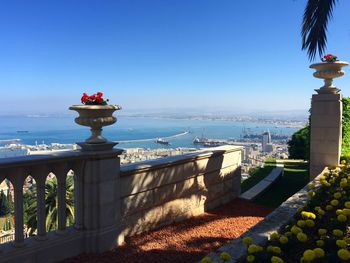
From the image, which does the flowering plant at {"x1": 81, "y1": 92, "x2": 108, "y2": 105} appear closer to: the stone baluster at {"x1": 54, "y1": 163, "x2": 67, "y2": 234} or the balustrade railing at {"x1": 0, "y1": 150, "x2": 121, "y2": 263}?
the balustrade railing at {"x1": 0, "y1": 150, "x2": 121, "y2": 263}

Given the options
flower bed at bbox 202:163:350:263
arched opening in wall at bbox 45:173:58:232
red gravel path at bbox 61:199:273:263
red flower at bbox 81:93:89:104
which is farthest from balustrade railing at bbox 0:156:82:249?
arched opening in wall at bbox 45:173:58:232

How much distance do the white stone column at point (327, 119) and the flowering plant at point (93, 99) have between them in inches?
232

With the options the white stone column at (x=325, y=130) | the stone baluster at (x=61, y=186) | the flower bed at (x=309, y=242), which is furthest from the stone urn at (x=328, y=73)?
the stone baluster at (x=61, y=186)

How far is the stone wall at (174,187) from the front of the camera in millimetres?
4750

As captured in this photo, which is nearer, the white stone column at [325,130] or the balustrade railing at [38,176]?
the balustrade railing at [38,176]

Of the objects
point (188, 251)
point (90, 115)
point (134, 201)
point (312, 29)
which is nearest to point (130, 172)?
point (134, 201)

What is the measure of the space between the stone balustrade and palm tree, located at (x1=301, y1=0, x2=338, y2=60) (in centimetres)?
452

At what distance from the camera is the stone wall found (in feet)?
15.6

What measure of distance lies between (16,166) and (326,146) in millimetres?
7274

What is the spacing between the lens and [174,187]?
5547mm

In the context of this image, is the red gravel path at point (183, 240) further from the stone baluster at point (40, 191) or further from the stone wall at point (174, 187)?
the stone baluster at point (40, 191)

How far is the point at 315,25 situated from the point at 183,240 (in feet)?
21.1

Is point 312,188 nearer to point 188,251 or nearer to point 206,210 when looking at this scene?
point 206,210

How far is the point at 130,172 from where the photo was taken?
4613 mm
